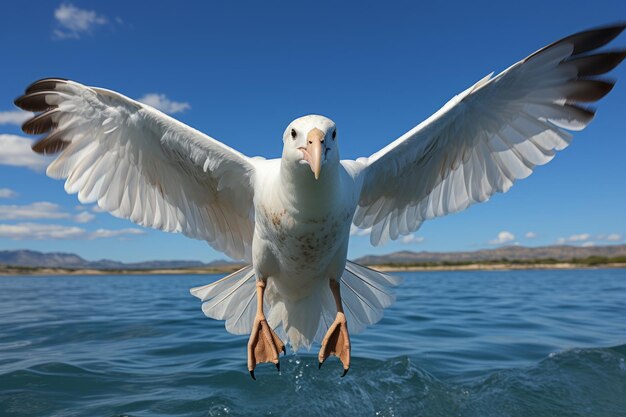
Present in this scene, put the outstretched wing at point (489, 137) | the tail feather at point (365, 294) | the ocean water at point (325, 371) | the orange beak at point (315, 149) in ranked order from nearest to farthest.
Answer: the orange beak at point (315, 149), the outstretched wing at point (489, 137), the ocean water at point (325, 371), the tail feather at point (365, 294)

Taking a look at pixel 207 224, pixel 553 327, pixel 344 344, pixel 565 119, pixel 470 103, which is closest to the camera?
pixel 344 344

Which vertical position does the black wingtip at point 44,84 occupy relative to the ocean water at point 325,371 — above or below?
above

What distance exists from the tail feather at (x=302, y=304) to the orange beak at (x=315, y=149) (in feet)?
6.98

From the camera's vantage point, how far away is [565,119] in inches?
196

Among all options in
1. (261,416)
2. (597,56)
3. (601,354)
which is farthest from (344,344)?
(601,354)

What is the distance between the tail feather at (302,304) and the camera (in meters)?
5.23

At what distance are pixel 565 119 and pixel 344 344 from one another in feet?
9.67

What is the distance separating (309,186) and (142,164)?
2415mm

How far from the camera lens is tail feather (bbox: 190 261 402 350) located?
5.23 meters

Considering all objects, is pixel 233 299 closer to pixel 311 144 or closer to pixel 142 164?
pixel 142 164

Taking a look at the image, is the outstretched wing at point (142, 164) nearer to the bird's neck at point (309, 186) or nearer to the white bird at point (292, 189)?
the white bird at point (292, 189)

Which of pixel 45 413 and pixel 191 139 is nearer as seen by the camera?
pixel 191 139

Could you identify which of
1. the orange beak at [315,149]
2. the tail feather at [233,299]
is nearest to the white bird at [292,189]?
the tail feather at [233,299]

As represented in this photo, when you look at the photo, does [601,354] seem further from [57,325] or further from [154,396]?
[57,325]
